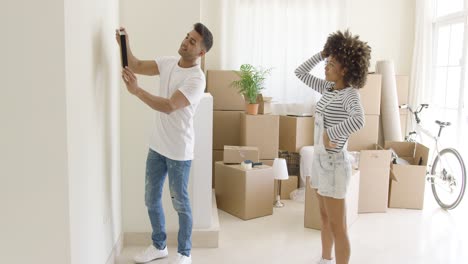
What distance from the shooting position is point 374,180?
4.01m

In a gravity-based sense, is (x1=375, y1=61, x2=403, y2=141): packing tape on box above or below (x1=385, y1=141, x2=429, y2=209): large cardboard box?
above

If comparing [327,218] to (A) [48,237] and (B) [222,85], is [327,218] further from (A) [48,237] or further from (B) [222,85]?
(B) [222,85]

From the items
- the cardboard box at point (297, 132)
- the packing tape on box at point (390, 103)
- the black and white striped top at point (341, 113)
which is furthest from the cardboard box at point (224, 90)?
the black and white striped top at point (341, 113)

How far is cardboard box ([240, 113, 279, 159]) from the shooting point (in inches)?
171

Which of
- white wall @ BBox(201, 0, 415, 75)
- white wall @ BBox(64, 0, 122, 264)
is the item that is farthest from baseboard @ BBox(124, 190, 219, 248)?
white wall @ BBox(201, 0, 415, 75)

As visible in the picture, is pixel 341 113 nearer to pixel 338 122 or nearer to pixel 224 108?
pixel 338 122

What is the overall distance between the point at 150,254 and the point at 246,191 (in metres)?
1.25

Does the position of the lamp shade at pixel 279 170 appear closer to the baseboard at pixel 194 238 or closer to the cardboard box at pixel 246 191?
the cardboard box at pixel 246 191

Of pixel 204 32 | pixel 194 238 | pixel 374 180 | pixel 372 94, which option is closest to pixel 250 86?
pixel 372 94

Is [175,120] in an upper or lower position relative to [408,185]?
upper

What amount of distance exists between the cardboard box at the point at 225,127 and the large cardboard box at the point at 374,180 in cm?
142

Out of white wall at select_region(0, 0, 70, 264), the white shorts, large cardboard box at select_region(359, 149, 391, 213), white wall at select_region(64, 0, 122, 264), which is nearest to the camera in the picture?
white wall at select_region(0, 0, 70, 264)

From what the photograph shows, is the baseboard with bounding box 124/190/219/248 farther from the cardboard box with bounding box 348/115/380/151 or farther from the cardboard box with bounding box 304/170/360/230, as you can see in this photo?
the cardboard box with bounding box 348/115/380/151

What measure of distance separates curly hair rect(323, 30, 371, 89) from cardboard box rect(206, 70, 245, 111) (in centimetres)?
234
